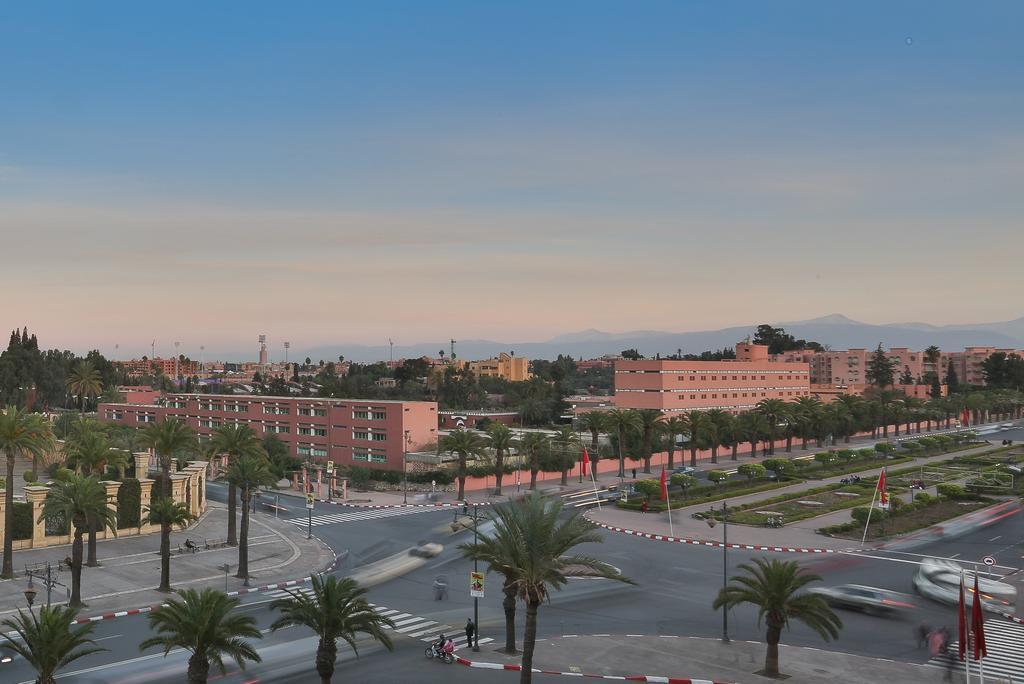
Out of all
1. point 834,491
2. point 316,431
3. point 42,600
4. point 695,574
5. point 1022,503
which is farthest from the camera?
point 316,431

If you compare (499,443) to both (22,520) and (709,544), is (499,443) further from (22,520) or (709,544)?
(22,520)

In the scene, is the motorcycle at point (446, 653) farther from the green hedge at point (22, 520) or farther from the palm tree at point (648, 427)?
the palm tree at point (648, 427)

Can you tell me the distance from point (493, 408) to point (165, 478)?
12481 centimetres

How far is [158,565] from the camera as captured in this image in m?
45.6

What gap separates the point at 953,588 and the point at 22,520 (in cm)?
4966

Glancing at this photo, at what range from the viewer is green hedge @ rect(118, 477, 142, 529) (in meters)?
53.6

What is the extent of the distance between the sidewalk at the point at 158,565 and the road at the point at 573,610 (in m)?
2.43

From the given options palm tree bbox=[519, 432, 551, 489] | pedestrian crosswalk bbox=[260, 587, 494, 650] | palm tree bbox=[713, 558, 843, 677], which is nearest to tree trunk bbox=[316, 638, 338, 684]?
pedestrian crosswalk bbox=[260, 587, 494, 650]

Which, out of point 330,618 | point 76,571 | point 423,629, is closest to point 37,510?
point 76,571

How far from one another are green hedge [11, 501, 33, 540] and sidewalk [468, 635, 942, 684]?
3207cm

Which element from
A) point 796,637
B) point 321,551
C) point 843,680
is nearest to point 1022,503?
point 796,637

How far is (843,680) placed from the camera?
91.4ft

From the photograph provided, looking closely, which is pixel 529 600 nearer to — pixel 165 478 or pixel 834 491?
pixel 165 478

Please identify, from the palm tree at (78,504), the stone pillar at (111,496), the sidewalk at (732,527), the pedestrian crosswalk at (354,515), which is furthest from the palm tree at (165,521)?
the sidewalk at (732,527)
